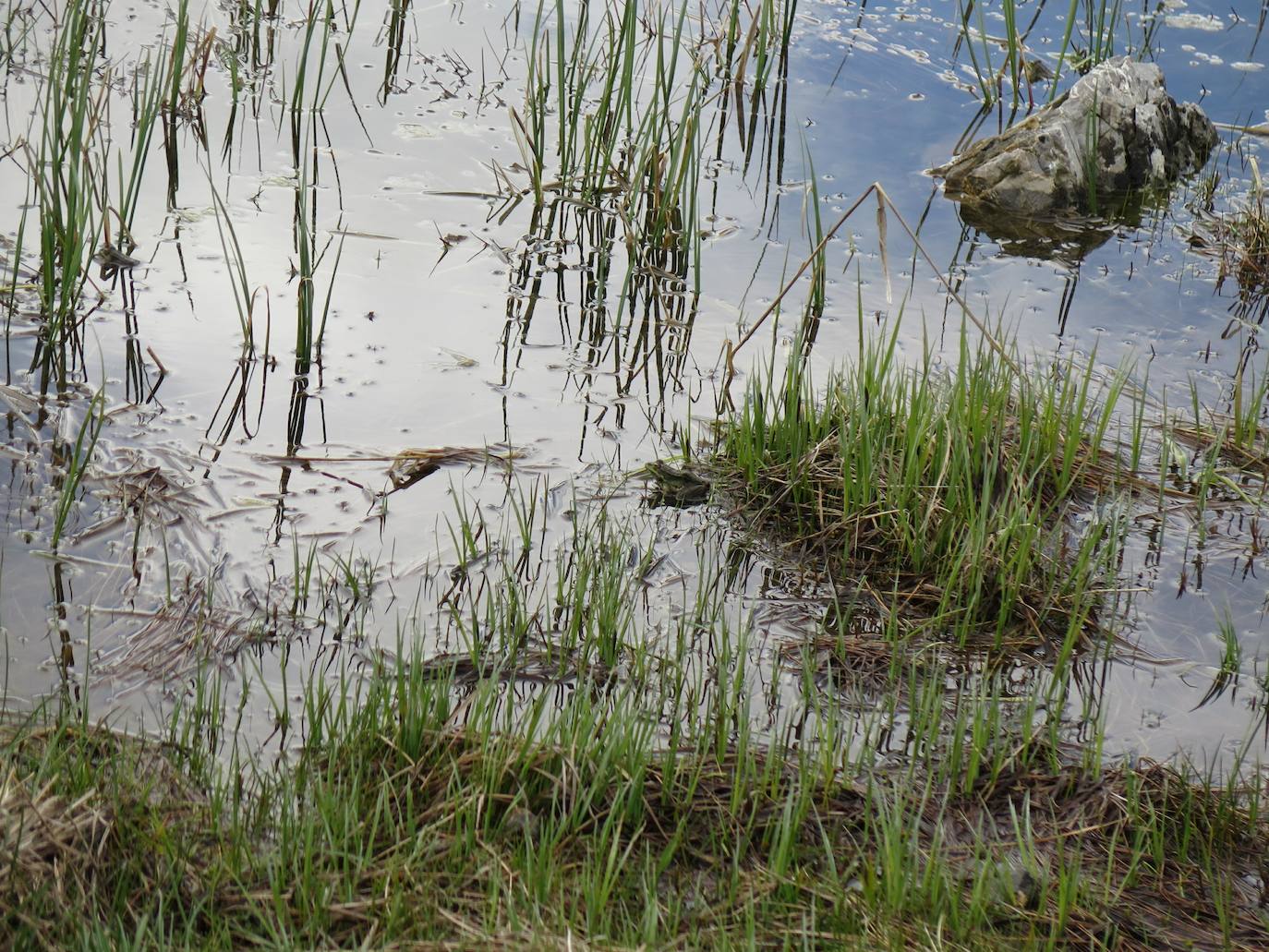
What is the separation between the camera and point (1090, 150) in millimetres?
5664

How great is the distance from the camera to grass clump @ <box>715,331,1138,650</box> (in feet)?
10.3

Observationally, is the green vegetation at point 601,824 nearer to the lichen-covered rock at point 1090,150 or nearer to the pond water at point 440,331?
the pond water at point 440,331

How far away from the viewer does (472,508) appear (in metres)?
3.39

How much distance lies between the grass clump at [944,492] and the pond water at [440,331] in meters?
0.18

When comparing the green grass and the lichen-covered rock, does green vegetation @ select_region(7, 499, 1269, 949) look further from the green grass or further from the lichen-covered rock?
the lichen-covered rock

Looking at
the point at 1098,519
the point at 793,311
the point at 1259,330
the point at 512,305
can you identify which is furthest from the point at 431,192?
the point at 1259,330

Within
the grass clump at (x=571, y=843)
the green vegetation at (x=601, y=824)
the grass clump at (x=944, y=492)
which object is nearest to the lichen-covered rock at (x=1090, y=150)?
the grass clump at (x=944, y=492)

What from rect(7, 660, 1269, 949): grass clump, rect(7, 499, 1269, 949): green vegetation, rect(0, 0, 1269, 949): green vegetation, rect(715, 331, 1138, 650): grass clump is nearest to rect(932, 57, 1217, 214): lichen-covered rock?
rect(0, 0, 1269, 949): green vegetation

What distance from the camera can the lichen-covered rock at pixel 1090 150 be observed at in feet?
18.3

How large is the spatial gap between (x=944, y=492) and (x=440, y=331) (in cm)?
182

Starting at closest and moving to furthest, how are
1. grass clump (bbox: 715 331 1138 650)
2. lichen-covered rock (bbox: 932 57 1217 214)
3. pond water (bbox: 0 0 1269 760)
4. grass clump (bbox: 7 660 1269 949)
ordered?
grass clump (bbox: 7 660 1269 949) < pond water (bbox: 0 0 1269 760) < grass clump (bbox: 715 331 1138 650) < lichen-covered rock (bbox: 932 57 1217 214)

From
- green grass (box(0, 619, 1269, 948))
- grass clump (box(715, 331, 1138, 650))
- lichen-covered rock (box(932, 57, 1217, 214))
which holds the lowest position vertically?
green grass (box(0, 619, 1269, 948))

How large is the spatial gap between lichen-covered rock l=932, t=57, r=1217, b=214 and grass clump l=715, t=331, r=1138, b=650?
2.10 m

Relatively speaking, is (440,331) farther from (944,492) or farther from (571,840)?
(571,840)
